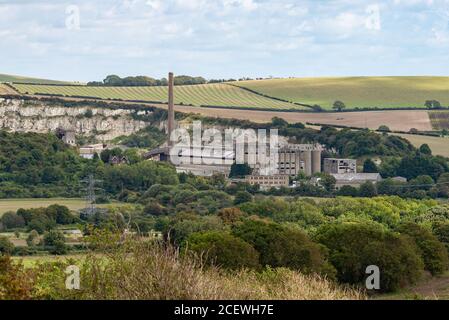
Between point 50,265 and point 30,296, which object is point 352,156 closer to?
point 50,265

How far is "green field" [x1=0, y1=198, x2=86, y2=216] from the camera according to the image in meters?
107

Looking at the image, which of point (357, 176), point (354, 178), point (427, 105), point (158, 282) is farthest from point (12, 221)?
point (427, 105)

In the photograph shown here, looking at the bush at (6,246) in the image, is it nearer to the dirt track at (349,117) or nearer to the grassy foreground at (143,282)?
the grassy foreground at (143,282)

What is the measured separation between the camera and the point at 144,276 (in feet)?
94.9

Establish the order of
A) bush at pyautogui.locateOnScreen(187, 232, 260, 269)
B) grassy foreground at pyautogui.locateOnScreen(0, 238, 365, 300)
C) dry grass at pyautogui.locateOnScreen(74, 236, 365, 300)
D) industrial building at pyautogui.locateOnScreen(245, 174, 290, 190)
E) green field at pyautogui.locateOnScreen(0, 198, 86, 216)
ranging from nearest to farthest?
dry grass at pyautogui.locateOnScreen(74, 236, 365, 300) → grassy foreground at pyautogui.locateOnScreen(0, 238, 365, 300) → bush at pyautogui.locateOnScreen(187, 232, 260, 269) → green field at pyautogui.locateOnScreen(0, 198, 86, 216) → industrial building at pyautogui.locateOnScreen(245, 174, 290, 190)

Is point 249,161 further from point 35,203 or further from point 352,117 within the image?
point 35,203

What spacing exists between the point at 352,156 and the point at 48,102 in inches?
2028

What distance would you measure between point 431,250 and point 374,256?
7.46 meters

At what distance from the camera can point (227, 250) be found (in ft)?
200

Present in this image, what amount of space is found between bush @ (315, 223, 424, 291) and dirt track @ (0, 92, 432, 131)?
95114mm

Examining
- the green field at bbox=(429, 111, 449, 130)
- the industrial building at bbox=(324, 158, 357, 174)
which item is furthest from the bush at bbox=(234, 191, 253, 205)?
the green field at bbox=(429, 111, 449, 130)

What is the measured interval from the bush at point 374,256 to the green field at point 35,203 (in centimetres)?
3858

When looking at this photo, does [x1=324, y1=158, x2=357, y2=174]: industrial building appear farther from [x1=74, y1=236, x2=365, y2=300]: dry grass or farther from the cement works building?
[x1=74, y1=236, x2=365, y2=300]: dry grass

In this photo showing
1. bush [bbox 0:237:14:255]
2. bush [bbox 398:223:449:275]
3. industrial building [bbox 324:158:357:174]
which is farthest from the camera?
industrial building [bbox 324:158:357:174]
